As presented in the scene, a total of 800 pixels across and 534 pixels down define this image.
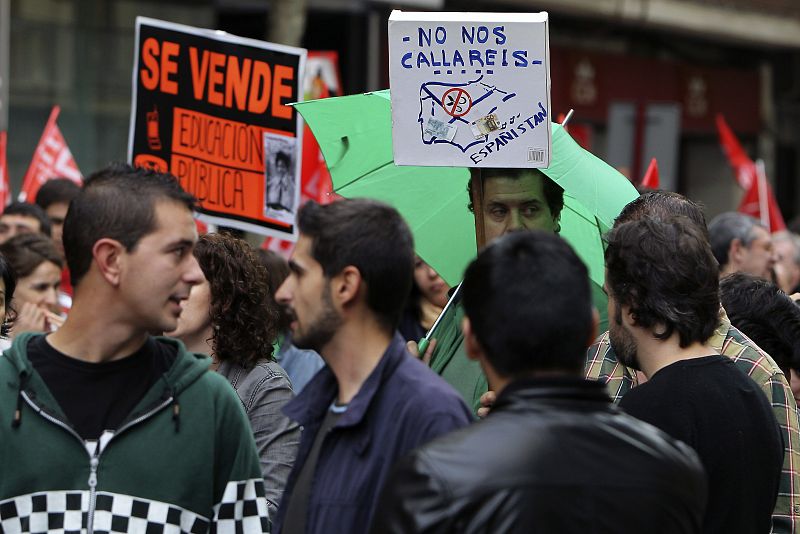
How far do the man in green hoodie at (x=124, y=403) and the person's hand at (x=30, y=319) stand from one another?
128 inches

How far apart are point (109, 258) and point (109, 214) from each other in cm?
10

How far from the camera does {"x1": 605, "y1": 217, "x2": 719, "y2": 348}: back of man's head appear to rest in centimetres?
377

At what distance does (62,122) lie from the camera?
1516 centimetres

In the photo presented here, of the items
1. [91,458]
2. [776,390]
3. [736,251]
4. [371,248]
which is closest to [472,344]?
[371,248]

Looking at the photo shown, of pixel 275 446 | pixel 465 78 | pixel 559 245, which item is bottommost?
pixel 275 446

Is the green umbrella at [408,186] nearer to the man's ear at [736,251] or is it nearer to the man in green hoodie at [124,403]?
the man in green hoodie at [124,403]

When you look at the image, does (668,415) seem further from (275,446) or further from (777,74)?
(777,74)

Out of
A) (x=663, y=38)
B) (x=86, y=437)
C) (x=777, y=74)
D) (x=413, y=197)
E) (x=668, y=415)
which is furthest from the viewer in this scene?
(x=777, y=74)

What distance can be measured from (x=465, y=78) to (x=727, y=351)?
124 cm

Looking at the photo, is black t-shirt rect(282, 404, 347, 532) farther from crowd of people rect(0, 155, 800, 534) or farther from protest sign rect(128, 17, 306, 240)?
protest sign rect(128, 17, 306, 240)

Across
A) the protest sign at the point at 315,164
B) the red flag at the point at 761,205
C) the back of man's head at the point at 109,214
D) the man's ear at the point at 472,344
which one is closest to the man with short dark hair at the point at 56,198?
the protest sign at the point at 315,164

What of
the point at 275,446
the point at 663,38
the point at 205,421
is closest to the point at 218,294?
the point at 275,446

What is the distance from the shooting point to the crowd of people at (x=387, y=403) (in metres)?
2.65

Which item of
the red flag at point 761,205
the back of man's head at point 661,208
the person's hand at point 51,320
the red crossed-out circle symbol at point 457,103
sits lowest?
the person's hand at point 51,320
